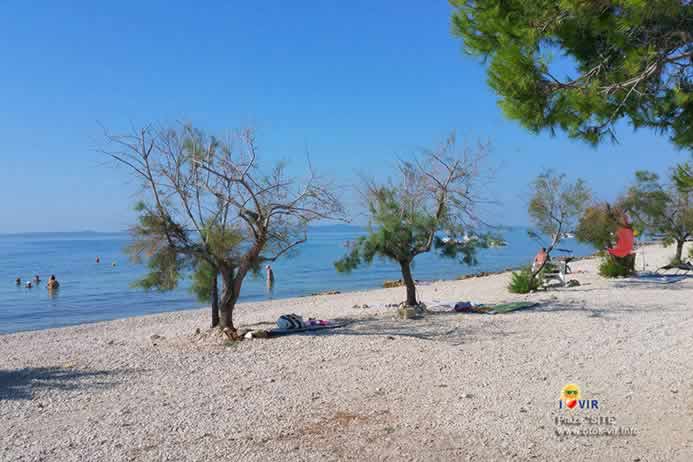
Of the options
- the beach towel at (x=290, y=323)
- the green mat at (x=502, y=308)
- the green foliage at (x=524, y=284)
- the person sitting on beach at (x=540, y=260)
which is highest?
the person sitting on beach at (x=540, y=260)

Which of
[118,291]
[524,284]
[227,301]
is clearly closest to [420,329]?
[227,301]

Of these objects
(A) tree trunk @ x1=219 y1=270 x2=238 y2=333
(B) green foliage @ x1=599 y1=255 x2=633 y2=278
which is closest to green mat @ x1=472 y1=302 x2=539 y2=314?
(A) tree trunk @ x1=219 y1=270 x2=238 y2=333

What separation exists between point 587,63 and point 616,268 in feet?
49.8

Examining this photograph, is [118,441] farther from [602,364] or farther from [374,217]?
[374,217]

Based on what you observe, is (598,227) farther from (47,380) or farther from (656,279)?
(47,380)

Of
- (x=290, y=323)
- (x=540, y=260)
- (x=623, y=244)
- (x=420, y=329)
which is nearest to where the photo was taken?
(x=420, y=329)

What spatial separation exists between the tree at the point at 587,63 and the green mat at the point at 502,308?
7.70m

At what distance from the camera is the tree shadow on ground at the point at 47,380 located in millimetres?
6922

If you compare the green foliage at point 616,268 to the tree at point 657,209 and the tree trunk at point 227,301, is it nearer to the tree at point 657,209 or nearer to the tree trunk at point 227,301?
the tree at point 657,209

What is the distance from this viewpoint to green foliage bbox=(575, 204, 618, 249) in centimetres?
1838

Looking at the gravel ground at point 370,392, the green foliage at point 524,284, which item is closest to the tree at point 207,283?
the gravel ground at point 370,392

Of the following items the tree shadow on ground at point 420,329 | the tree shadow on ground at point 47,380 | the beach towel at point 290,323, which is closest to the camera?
the tree shadow on ground at point 47,380

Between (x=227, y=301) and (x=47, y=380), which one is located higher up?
(x=227, y=301)

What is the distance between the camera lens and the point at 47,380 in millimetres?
7461
